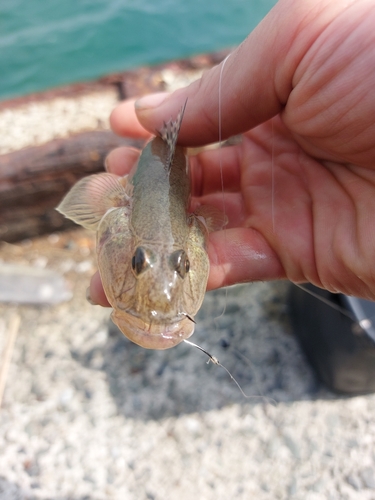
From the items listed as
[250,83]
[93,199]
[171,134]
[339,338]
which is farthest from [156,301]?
[339,338]

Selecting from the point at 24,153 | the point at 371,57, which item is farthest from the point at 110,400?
the point at 371,57

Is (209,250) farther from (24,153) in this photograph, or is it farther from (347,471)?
(24,153)

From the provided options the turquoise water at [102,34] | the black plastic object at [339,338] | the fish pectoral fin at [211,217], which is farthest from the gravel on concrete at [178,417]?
the turquoise water at [102,34]

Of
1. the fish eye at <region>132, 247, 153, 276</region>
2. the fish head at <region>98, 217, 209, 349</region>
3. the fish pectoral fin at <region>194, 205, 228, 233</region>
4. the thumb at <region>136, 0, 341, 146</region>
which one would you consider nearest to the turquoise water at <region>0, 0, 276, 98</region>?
the thumb at <region>136, 0, 341, 146</region>

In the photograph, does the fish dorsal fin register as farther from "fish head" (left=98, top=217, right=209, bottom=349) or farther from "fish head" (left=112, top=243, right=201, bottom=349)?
"fish head" (left=112, top=243, right=201, bottom=349)

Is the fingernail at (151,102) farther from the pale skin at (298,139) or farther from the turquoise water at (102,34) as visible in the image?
the turquoise water at (102,34)

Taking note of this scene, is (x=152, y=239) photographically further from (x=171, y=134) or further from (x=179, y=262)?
(x=171, y=134)
